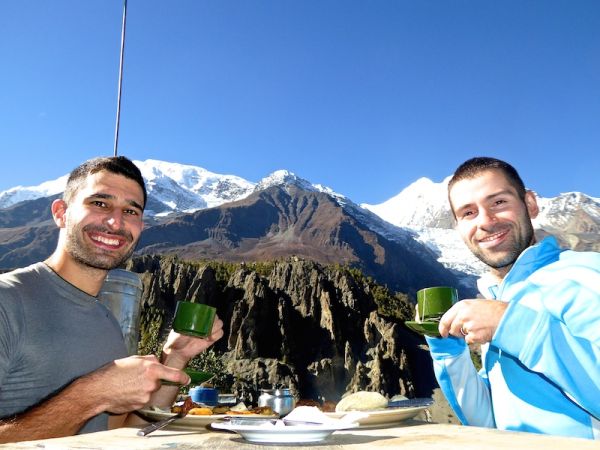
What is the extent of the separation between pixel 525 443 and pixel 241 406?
1.97m

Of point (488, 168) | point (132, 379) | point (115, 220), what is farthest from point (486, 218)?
point (115, 220)

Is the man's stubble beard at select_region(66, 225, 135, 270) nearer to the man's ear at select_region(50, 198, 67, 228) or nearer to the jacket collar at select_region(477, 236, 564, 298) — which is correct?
the man's ear at select_region(50, 198, 67, 228)

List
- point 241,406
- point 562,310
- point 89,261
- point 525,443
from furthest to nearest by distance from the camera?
point 89,261 → point 241,406 → point 562,310 → point 525,443

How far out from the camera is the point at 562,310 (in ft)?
8.22

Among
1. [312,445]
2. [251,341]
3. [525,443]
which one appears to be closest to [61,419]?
[312,445]

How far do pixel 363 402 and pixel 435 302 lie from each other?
0.73 m

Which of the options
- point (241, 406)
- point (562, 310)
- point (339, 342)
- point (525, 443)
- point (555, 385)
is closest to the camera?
point (525, 443)

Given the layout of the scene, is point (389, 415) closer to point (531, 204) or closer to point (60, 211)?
point (531, 204)

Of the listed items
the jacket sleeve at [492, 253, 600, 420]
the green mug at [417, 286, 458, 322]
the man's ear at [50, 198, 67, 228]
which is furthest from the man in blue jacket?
the man's ear at [50, 198, 67, 228]

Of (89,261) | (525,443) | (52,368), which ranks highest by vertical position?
(89,261)

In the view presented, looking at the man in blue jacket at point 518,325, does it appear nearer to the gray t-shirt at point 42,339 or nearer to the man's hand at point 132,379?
the man's hand at point 132,379

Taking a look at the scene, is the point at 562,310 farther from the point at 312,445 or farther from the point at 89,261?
the point at 89,261

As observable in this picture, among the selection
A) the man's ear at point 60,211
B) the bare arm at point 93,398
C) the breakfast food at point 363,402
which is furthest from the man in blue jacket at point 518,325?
the man's ear at point 60,211

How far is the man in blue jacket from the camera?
2.51 m
